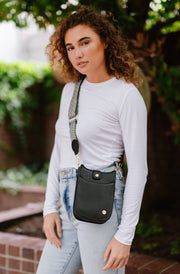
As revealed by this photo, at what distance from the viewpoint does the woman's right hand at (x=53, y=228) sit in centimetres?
193

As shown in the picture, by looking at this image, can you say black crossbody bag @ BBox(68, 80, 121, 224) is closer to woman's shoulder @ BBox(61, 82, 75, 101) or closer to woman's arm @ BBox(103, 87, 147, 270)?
woman's arm @ BBox(103, 87, 147, 270)

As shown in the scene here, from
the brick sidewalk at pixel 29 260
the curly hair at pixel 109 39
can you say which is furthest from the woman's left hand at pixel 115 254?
the brick sidewalk at pixel 29 260

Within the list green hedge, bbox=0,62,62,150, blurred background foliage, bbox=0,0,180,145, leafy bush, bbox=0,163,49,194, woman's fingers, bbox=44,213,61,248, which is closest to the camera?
woman's fingers, bbox=44,213,61,248

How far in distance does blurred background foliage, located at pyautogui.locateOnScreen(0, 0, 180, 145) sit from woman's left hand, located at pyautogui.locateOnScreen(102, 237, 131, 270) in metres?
1.74

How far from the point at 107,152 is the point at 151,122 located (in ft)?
8.64

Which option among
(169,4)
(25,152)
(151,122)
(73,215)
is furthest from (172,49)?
(25,152)

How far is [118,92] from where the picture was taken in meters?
1.79

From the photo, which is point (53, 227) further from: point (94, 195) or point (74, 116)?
point (74, 116)

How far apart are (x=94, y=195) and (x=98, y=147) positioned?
0.75ft

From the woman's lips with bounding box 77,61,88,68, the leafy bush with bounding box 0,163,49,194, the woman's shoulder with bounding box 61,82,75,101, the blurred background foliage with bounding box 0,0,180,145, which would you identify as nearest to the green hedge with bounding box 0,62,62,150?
the leafy bush with bounding box 0,163,49,194

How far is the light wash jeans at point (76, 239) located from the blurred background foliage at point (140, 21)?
153 centimetres

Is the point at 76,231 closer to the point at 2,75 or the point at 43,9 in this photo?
the point at 43,9

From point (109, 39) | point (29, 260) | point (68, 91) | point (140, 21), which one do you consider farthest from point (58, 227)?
point (140, 21)

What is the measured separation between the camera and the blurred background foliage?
3014mm
